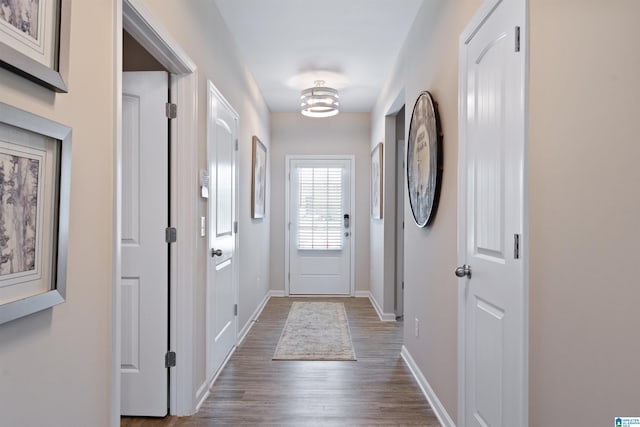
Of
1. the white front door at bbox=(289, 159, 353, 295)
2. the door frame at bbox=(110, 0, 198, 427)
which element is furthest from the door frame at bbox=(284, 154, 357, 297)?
the door frame at bbox=(110, 0, 198, 427)

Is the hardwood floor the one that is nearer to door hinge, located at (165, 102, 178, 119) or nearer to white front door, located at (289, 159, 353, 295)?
door hinge, located at (165, 102, 178, 119)

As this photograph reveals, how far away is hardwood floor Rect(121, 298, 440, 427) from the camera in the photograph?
233cm

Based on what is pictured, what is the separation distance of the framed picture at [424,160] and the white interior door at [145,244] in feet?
5.00

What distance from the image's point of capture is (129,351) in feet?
7.64

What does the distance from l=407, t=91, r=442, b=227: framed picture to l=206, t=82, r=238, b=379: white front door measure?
54.2 inches

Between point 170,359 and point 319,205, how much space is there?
12.5ft

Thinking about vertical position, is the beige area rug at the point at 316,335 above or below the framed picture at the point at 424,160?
below

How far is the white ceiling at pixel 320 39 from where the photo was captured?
2.88 meters

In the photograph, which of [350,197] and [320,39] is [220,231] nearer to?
[320,39]

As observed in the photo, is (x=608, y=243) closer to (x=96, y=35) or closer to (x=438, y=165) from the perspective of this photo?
(x=438, y=165)

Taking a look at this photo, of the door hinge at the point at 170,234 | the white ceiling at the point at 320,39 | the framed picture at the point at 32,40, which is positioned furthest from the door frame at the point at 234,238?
the framed picture at the point at 32,40

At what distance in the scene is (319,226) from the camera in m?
5.91

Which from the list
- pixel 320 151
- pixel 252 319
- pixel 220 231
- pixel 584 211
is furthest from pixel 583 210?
pixel 320 151

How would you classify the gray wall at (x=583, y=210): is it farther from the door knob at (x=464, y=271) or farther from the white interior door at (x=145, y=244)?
the white interior door at (x=145, y=244)
